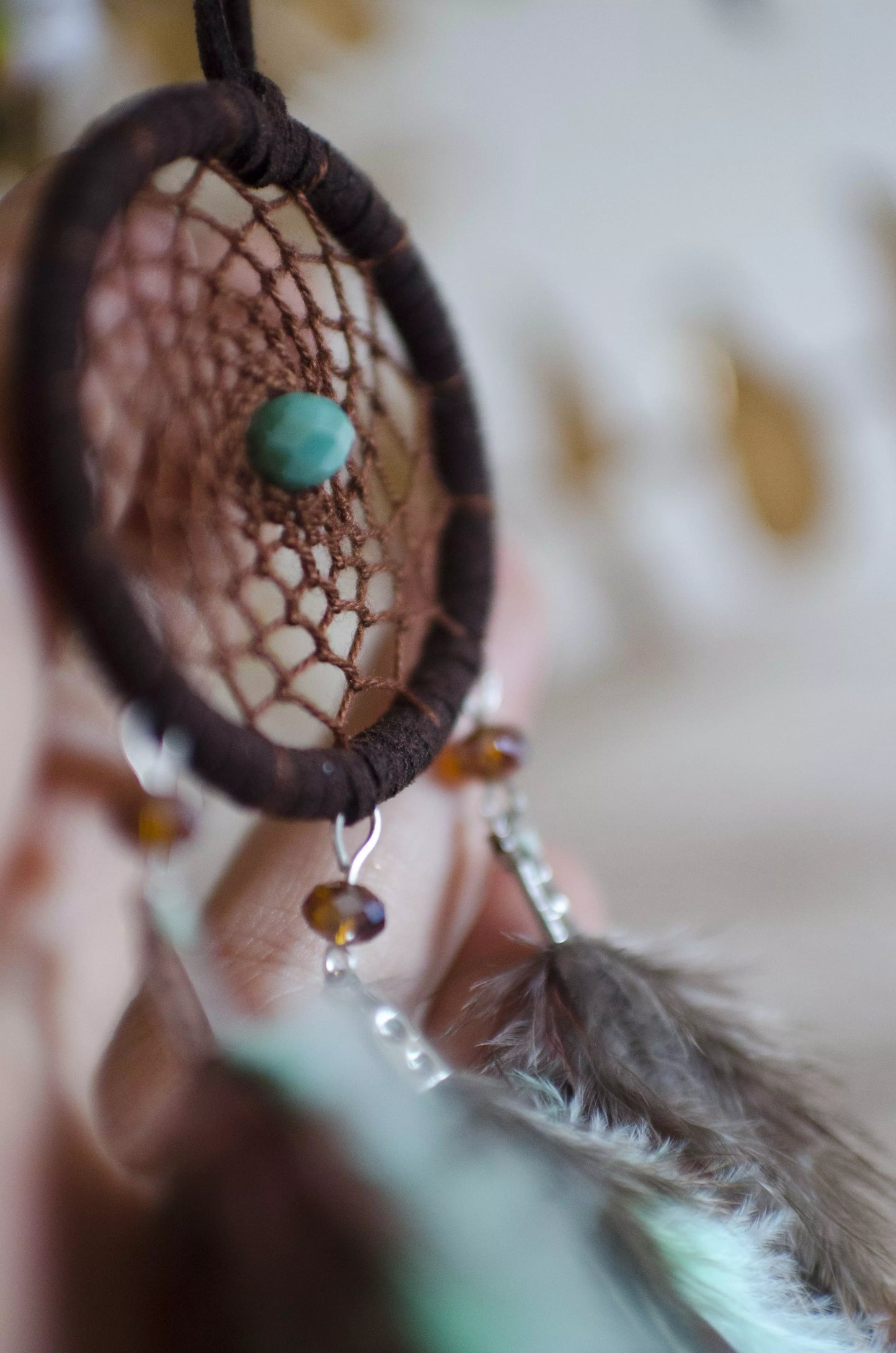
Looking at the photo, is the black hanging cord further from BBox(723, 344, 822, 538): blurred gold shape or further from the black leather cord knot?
BBox(723, 344, 822, 538): blurred gold shape

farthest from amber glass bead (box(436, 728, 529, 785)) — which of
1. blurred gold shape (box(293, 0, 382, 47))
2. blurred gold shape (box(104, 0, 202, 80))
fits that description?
blurred gold shape (box(293, 0, 382, 47))

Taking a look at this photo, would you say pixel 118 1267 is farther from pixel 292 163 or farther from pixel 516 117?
pixel 516 117

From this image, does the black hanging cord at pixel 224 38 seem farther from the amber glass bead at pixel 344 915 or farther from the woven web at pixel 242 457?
the amber glass bead at pixel 344 915

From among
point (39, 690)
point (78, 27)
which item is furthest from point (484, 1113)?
point (78, 27)

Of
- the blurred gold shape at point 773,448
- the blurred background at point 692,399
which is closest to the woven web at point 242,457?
the blurred background at point 692,399

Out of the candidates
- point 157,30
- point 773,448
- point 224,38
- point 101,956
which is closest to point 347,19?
point 157,30
